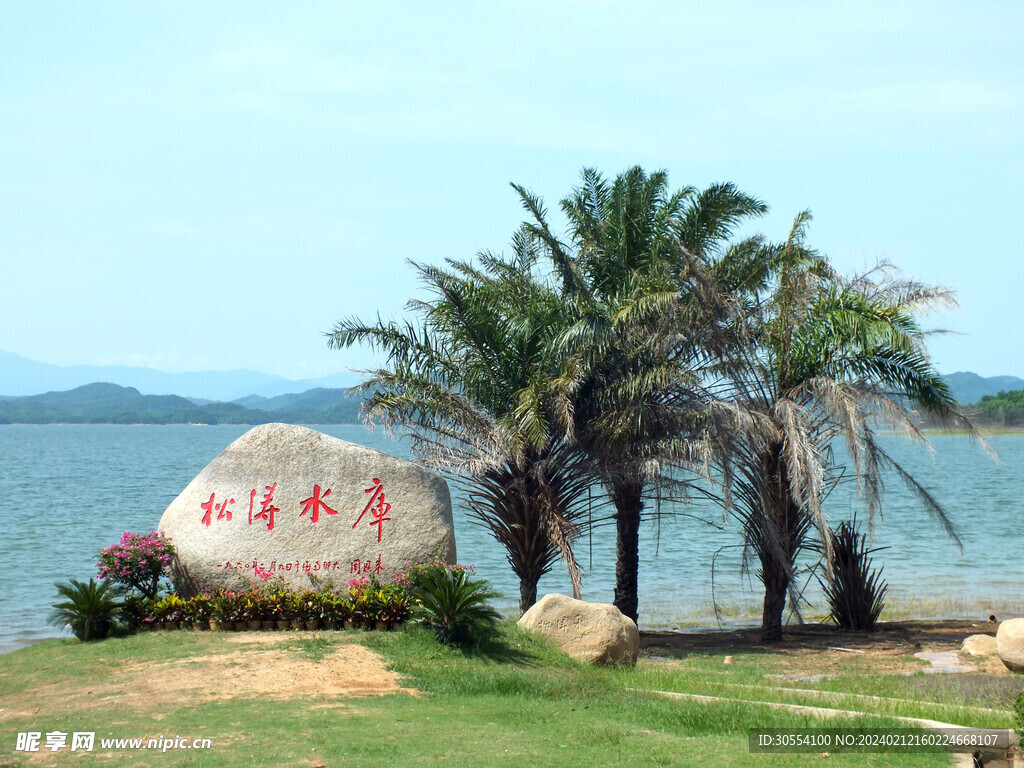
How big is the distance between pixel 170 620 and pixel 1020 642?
10374mm

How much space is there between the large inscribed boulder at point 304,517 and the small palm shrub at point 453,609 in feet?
3.54

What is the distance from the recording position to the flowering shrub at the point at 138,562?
12.2 meters

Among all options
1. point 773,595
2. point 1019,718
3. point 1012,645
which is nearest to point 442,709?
point 1019,718

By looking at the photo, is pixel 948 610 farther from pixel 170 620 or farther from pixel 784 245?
pixel 170 620

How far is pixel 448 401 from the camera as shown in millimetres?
15070

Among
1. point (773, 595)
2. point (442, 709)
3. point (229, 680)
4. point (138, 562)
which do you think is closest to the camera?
point (442, 709)

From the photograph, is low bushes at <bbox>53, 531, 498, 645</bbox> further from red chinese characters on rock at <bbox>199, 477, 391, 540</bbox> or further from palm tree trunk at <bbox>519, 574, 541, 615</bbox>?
palm tree trunk at <bbox>519, 574, 541, 615</bbox>

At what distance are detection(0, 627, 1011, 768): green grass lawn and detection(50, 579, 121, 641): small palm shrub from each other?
0.94 feet

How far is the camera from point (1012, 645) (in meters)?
11.8

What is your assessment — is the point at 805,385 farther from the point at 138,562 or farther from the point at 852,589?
the point at 138,562

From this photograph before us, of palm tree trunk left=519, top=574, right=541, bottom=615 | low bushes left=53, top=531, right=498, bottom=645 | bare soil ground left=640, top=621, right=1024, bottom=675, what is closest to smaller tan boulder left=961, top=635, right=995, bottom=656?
bare soil ground left=640, top=621, right=1024, bottom=675

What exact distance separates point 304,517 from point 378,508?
96 cm

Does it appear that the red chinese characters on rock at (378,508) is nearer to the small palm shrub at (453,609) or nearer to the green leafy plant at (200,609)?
the small palm shrub at (453,609)

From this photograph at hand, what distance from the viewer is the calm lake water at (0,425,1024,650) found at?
20359 millimetres
